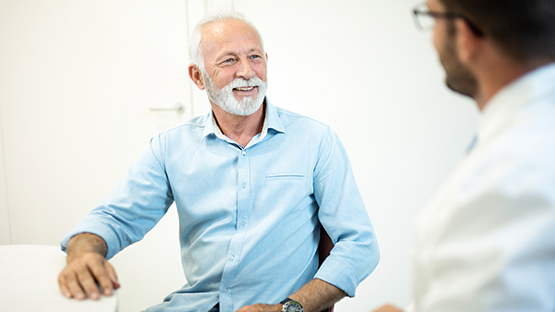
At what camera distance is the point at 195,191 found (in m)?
1.47

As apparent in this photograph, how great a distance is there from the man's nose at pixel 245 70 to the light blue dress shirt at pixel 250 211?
0.44 ft

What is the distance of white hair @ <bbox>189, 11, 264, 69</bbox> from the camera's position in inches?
61.4

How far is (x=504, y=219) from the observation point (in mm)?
587

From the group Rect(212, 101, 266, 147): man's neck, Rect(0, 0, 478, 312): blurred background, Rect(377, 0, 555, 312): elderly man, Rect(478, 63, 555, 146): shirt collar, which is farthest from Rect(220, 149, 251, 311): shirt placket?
Rect(0, 0, 478, 312): blurred background

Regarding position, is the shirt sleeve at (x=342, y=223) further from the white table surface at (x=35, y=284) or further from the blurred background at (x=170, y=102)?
the blurred background at (x=170, y=102)

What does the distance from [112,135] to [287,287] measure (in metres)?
1.61

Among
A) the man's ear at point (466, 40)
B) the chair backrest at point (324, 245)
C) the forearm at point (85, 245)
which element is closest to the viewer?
the man's ear at point (466, 40)

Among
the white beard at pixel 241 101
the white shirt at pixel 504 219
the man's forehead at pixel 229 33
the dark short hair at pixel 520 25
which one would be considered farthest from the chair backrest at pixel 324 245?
the dark short hair at pixel 520 25

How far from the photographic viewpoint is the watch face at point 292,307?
4.09 feet

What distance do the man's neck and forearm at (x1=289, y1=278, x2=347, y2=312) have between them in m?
0.50

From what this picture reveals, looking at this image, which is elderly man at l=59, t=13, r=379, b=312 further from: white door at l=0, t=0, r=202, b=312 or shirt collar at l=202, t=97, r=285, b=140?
white door at l=0, t=0, r=202, b=312

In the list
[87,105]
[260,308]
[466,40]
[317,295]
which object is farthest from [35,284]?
[87,105]

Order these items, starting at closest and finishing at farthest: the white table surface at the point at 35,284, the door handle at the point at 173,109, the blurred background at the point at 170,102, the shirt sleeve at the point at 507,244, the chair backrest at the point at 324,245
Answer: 1. the shirt sleeve at the point at 507,244
2. the white table surface at the point at 35,284
3. the chair backrest at the point at 324,245
4. the blurred background at the point at 170,102
5. the door handle at the point at 173,109

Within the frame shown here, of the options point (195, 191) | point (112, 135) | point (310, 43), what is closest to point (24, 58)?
point (112, 135)
